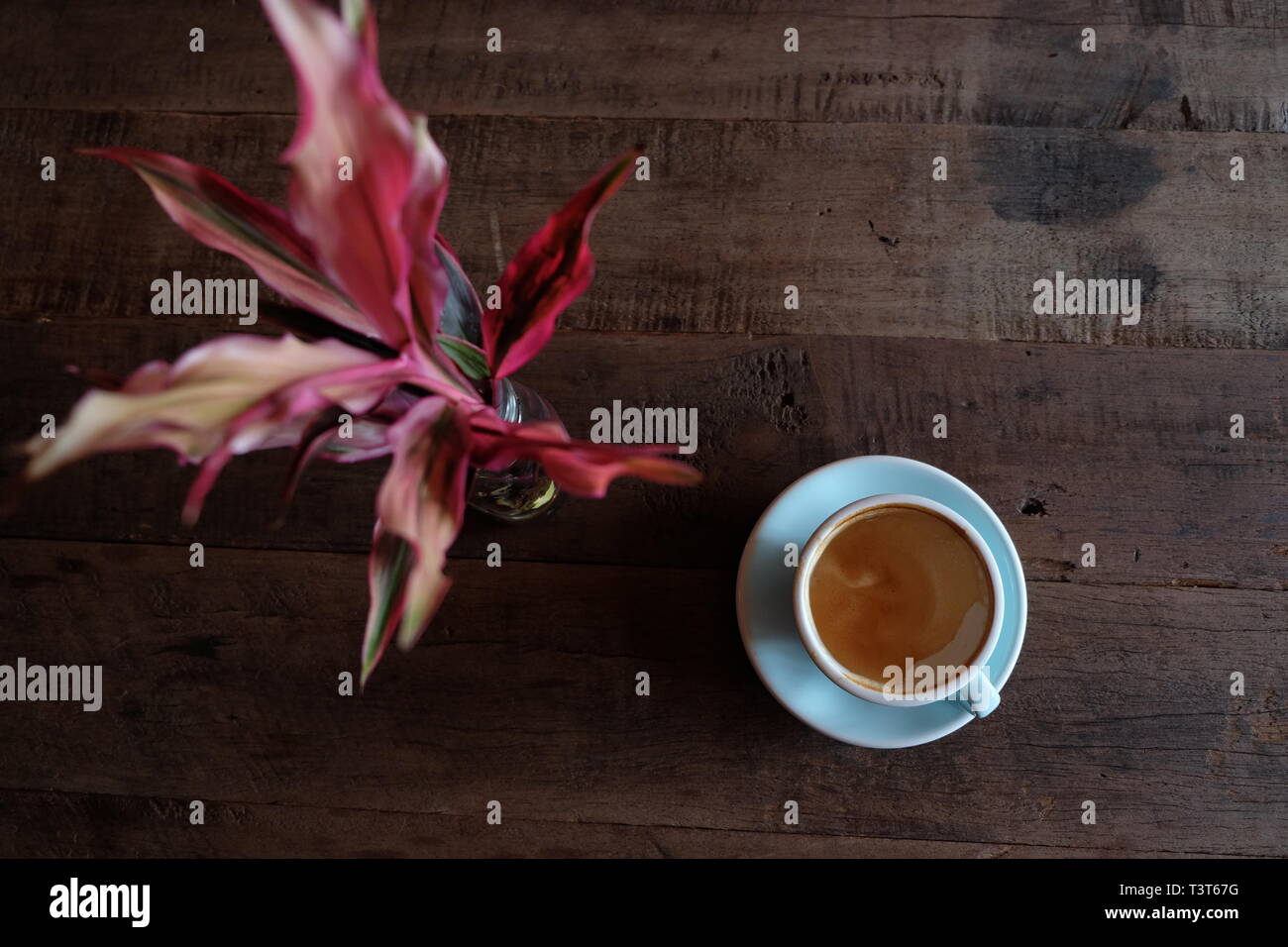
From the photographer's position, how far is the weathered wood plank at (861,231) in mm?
891

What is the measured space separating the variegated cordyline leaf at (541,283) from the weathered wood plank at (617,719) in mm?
351

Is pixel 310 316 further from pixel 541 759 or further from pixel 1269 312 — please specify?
pixel 1269 312

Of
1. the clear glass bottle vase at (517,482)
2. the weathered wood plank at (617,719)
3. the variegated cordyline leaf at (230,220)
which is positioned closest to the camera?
the variegated cordyline leaf at (230,220)

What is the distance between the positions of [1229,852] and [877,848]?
0.32 m

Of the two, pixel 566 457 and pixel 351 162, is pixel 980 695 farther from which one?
pixel 351 162

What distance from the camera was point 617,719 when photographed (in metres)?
0.86

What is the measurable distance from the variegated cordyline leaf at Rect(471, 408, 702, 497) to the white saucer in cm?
32

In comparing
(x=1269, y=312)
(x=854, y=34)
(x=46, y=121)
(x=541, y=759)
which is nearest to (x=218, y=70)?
(x=46, y=121)

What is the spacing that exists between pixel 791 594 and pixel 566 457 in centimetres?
40

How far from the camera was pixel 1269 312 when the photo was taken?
2.92ft

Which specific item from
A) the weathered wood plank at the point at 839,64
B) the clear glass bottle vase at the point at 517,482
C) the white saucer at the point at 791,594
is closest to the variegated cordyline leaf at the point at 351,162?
the clear glass bottle vase at the point at 517,482

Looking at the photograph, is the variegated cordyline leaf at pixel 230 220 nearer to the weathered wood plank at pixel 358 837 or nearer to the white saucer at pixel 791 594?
the white saucer at pixel 791 594

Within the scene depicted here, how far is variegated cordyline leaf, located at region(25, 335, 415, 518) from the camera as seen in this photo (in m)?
0.37
